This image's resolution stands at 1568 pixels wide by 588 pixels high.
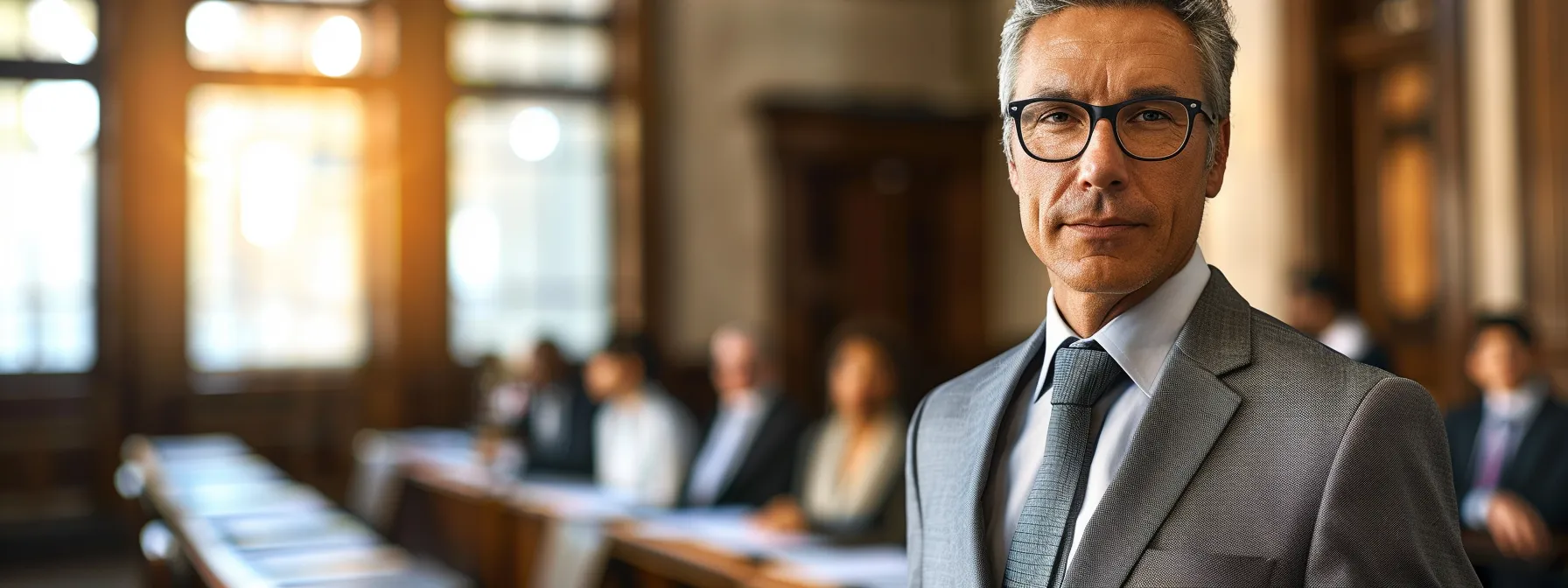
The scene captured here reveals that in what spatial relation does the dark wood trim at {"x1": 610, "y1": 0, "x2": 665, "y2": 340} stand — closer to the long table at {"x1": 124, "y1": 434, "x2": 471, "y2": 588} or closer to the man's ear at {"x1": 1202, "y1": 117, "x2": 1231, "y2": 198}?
the long table at {"x1": 124, "y1": 434, "x2": 471, "y2": 588}

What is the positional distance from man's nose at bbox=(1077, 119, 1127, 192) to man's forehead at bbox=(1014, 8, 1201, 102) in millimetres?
31

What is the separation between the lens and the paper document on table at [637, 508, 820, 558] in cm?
436

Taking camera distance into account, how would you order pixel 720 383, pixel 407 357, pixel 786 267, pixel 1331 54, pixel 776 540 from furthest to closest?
pixel 786 267, pixel 407 357, pixel 1331 54, pixel 720 383, pixel 776 540

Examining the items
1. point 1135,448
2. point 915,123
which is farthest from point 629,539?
point 915,123

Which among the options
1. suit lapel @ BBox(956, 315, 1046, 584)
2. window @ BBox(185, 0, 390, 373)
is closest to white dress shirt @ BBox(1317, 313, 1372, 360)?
suit lapel @ BBox(956, 315, 1046, 584)

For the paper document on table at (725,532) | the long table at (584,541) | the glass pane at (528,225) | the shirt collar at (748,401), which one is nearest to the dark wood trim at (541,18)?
the glass pane at (528,225)

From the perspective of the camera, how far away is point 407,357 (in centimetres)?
947

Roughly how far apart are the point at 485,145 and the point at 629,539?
568cm

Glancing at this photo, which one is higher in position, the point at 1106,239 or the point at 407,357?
the point at 1106,239

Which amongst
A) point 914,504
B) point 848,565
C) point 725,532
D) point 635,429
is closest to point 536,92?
point 635,429

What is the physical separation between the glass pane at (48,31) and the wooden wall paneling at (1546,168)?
8.22 metres

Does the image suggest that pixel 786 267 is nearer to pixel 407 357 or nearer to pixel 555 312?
pixel 555 312

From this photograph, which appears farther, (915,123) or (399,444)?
(915,123)

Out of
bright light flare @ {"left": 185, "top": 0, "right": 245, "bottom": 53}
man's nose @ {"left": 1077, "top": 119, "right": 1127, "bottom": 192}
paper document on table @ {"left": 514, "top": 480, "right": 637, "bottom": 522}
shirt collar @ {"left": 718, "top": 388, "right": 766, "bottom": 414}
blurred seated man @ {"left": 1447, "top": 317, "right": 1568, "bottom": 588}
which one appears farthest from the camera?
bright light flare @ {"left": 185, "top": 0, "right": 245, "bottom": 53}
